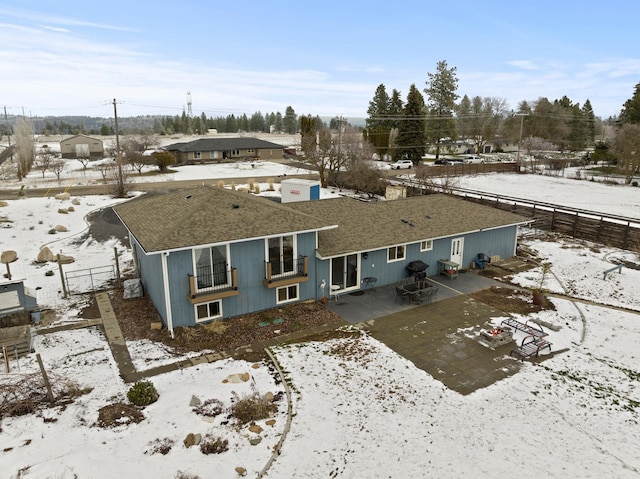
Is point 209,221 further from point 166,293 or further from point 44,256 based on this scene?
point 44,256

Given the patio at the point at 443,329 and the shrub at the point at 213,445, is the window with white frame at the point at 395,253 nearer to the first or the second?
the patio at the point at 443,329

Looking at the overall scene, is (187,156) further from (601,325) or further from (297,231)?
(601,325)

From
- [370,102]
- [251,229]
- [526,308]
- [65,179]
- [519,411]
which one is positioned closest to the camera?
[519,411]

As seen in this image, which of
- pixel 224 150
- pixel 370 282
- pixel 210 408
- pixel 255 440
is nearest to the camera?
pixel 255 440

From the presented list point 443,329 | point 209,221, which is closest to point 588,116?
point 443,329

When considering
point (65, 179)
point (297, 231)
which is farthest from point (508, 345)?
point (65, 179)

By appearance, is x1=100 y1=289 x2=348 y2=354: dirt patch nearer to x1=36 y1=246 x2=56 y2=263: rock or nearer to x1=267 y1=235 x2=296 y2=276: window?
x1=267 y1=235 x2=296 y2=276: window
